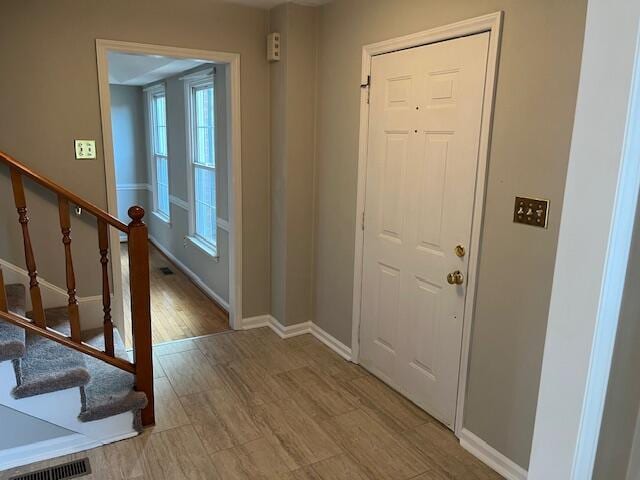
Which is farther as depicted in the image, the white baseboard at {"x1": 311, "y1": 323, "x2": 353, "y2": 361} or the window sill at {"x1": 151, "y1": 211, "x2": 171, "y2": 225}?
the window sill at {"x1": 151, "y1": 211, "x2": 171, "y2": 225}

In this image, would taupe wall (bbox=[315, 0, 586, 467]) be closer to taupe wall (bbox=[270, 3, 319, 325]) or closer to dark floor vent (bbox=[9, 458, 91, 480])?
taupe wall (bbox=[270, 3, 319, 325])

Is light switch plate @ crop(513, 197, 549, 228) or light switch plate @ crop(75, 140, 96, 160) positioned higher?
light switch plate @ crop(75, 140, 96, 160)

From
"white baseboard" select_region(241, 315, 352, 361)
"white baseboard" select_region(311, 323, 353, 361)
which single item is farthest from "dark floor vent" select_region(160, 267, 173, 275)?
"white baseboard" select_region(311, 323, 353, 361)

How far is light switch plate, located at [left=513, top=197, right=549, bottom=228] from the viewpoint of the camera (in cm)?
191

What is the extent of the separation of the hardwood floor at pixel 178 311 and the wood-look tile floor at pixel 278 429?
15.0 inches

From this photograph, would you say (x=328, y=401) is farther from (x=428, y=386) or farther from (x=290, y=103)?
(x=290, y=103)

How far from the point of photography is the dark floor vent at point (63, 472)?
209 centimetres

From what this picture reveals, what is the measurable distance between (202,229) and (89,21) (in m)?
2.43

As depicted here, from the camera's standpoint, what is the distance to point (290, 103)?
3.27m

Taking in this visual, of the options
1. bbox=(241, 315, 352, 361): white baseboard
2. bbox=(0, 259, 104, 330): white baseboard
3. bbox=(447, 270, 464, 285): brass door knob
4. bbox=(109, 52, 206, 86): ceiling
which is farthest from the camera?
bbox=(109, 52, 206, 86): ceiling

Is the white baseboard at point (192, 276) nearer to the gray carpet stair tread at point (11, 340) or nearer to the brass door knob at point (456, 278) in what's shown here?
the gray carpet stair tread at point (11, 340)

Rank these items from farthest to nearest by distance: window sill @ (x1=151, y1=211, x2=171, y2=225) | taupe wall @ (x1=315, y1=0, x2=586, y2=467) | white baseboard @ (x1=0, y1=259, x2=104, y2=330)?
window sill @ (x1=151, y1=211, x2=171, y2=225)
white baseboard @ (x1=0, y1=259, x2=104, y2=330)
taupe wall @ (x1=315, y1=0, x2=586, y2=467)

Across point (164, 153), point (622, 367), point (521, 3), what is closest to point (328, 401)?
point (622, 367)

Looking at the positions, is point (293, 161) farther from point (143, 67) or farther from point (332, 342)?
point (143, 67)
